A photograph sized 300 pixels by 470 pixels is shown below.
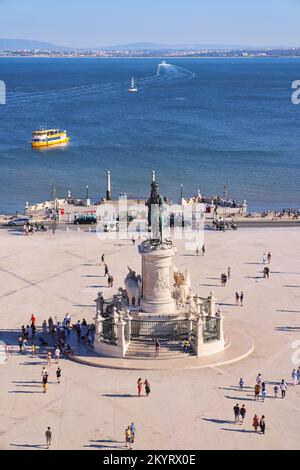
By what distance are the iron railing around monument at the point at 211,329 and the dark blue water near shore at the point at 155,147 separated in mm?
41732

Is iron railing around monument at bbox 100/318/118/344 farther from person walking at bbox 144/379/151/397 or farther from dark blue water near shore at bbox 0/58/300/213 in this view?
dark blue water near shore at bbox 0/58/300/213

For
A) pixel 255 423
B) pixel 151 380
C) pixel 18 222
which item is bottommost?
pixel 18 222

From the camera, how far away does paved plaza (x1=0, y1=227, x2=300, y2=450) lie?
78.1 ft

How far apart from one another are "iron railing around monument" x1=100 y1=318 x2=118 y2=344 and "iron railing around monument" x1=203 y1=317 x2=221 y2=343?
3.22 m

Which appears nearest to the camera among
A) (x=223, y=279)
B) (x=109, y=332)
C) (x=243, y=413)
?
(x=243, y=413)

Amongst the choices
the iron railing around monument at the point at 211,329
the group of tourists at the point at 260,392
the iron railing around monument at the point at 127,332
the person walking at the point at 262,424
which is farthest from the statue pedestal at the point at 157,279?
the person walking at the point at 262,424

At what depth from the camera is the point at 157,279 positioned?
30.4 meters

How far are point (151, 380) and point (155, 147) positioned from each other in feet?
265

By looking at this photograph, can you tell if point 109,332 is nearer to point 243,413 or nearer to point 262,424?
point 243,413

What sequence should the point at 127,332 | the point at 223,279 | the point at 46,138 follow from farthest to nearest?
the point at 46,138 → the point at 223,279 → the point at 127,332

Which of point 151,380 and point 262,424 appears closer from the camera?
point 262,424

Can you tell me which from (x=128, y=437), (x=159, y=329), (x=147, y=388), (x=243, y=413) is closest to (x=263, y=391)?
(x=243, y=413)

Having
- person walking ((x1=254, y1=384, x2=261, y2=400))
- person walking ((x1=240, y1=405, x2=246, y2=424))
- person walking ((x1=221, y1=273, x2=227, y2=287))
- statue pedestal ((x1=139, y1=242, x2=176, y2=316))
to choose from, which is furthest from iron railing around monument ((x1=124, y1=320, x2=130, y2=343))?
person walking ((x1=221, y1=273, x2=227, y2=287))

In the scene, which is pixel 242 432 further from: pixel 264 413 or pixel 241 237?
pixel 241 237
